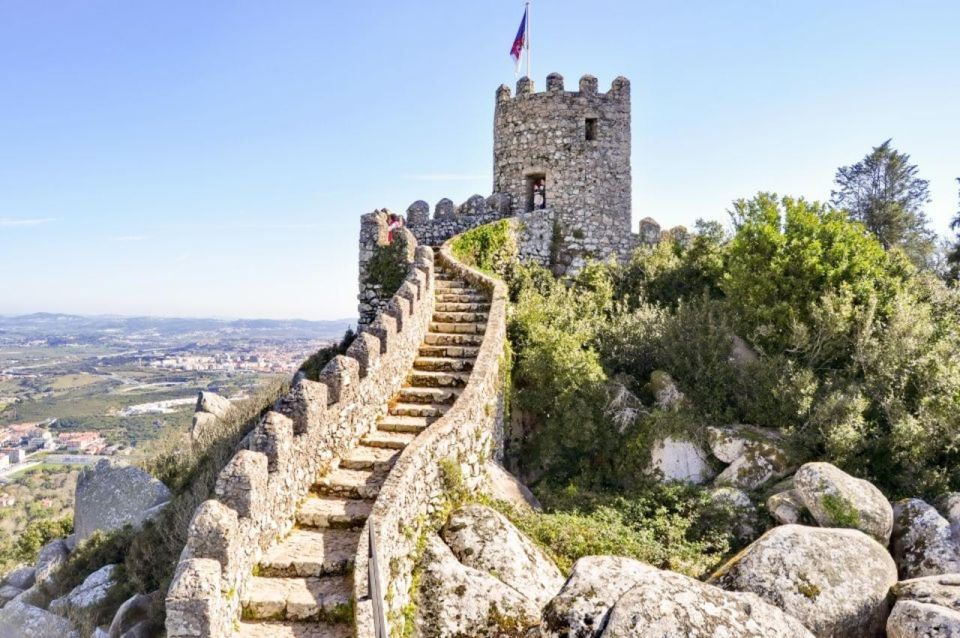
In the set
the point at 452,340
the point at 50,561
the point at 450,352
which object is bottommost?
the point at 50,561

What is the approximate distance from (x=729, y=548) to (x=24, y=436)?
59.3 metres

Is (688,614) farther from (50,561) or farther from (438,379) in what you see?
(50,561)

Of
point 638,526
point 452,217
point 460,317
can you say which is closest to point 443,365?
point 460,317

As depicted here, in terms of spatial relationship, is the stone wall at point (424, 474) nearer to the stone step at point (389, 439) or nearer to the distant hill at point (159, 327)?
the stone step at point (389, 439)

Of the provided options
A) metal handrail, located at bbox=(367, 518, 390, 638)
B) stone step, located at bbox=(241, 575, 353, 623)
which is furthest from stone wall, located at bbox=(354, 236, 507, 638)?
stone step, located at bbox=(241, 575, 353, 623)

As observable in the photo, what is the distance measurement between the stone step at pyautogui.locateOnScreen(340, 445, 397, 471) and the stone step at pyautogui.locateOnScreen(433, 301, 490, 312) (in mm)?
5411

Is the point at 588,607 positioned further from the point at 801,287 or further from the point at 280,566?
the point at 801,287

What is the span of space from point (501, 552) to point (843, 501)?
18.0 feet

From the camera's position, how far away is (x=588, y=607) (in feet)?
19.7

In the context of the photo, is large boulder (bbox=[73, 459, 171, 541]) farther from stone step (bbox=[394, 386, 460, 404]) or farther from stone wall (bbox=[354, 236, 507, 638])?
stone wall (bbox=[354, 236, 507, 638])

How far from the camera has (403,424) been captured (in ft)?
31.6

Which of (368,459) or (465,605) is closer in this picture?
(465,605)

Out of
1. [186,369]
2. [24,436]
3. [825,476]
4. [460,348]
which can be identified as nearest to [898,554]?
[825,476]

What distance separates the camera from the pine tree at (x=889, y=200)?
24.6m
